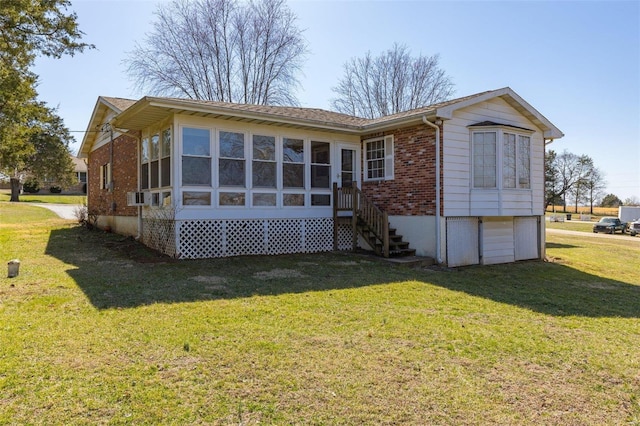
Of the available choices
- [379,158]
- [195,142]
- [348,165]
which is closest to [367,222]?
[379,158]

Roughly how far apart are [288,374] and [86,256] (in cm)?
828

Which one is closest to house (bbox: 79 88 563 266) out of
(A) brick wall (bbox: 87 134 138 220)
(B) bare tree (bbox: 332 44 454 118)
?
(A) brick wall (bbox: 87 134 138 220)

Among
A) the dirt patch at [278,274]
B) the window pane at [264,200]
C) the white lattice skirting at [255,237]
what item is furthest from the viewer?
the window pane at [264,200]

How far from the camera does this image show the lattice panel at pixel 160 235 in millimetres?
10086

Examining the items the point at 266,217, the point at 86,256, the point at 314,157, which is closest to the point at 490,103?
the point at 314,157

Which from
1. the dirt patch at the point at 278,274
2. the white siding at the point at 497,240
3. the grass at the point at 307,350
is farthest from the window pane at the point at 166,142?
the white siding at the point at 497,240

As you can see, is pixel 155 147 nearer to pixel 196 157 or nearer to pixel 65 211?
pixel 196 157

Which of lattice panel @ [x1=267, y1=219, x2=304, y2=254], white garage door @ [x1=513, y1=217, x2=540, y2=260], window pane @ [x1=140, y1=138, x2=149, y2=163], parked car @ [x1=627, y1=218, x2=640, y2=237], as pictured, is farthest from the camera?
parked car @ [x1=627, y1=218, x2=640, y2=237]

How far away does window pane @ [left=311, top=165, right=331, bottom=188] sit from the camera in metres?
12.2

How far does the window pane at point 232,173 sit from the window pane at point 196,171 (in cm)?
37

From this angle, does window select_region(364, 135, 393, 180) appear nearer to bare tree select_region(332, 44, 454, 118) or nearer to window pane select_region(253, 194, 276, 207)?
window pane select_region(253, 194, 276, 207)

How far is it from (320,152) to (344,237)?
265 cm

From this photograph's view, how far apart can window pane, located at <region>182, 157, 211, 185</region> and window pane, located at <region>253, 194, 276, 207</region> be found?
1.33 metres

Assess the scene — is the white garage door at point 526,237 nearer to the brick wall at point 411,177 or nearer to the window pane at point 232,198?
the brick wall at point 411,177
